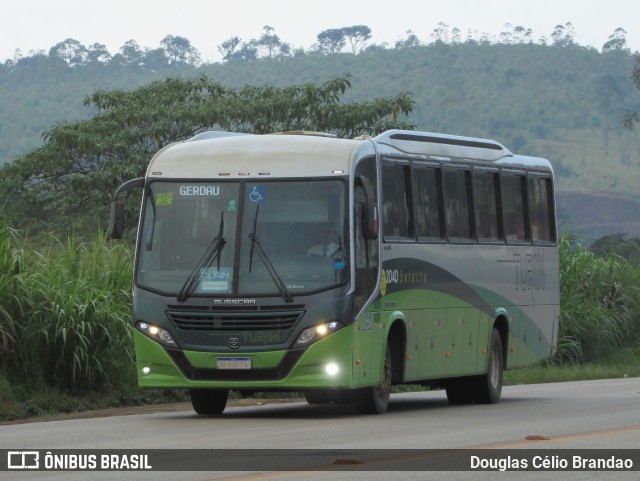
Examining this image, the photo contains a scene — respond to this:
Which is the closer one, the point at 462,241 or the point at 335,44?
the point at 462,241

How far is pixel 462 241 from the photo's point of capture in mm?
19469

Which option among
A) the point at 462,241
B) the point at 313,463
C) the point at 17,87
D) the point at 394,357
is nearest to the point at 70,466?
the point at 313,463

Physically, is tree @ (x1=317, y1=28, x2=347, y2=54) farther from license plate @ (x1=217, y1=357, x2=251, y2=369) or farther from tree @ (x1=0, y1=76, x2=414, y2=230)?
license plate @ (x1=217, y1=357, x2=251, y2=369)

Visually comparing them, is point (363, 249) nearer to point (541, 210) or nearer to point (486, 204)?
point (486, 204)

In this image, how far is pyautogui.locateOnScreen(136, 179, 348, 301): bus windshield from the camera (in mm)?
16359

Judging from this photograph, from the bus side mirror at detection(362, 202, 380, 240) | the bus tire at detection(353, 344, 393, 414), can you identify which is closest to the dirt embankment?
the bus tire at detection(353, 344, 393, 414)

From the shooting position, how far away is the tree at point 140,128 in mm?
38594

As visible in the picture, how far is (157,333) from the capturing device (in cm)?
1656

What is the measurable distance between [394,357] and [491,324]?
9.47ft

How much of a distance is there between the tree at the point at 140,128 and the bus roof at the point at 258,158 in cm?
2073

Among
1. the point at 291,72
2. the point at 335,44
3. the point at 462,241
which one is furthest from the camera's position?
the point at 335,44

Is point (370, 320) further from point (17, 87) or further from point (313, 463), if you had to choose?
point (17, 87)

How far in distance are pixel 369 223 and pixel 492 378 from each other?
4767 mm

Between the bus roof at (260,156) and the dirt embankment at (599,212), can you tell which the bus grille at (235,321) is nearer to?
the bus roof at (260,156)
